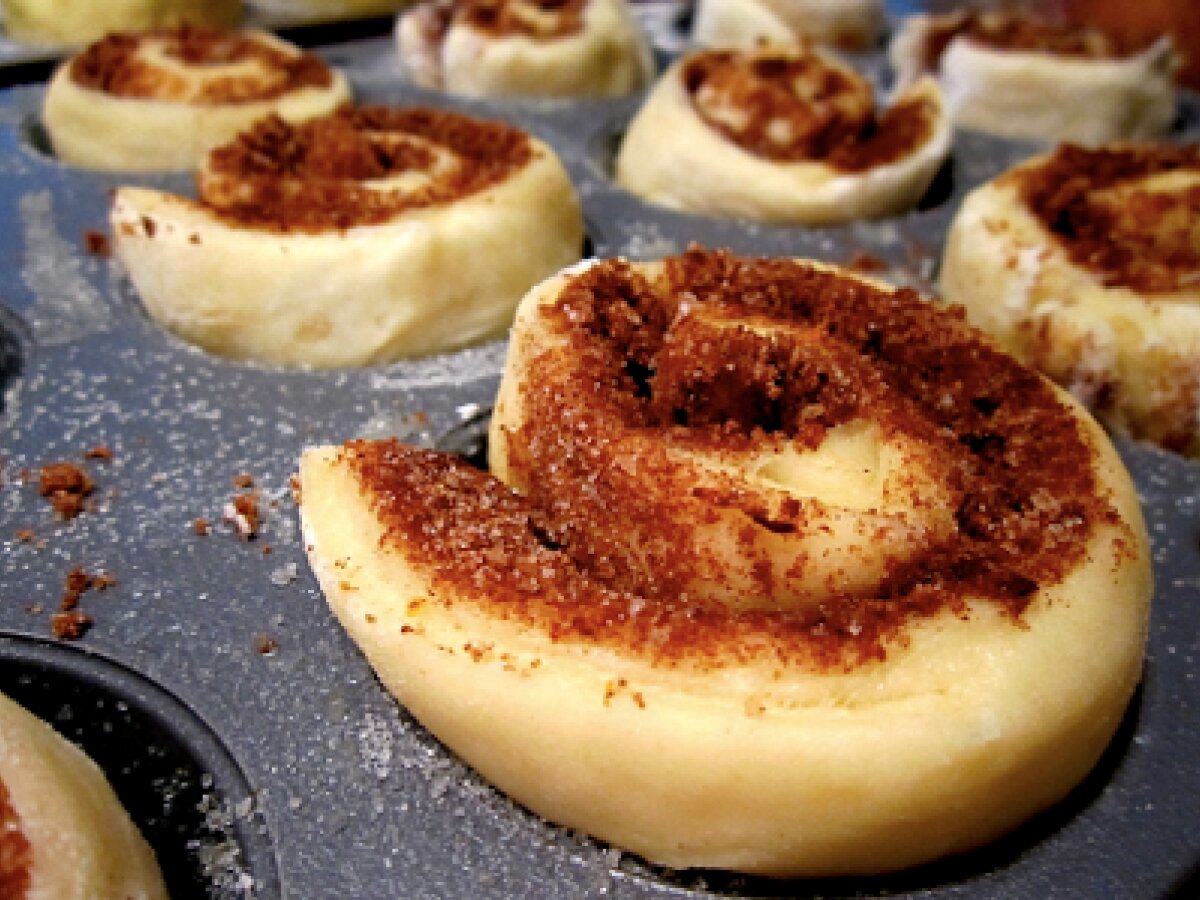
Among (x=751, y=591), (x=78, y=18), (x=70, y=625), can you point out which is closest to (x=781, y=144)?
(x=751, y=591)

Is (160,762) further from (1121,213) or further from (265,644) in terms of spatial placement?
(1121,213)

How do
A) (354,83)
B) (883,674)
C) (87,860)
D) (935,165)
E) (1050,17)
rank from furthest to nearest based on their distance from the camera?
(1050,17) < (354,83) < (935,165) < (883,674) < (87,860)

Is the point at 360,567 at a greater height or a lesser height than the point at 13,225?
greater

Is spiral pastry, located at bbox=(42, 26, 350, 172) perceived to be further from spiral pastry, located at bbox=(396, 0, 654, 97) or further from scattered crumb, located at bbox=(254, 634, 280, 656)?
scattered crumb, located at bbox=(254, 634, 280, 656)

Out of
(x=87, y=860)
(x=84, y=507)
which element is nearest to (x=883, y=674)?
(x=87, y=860)

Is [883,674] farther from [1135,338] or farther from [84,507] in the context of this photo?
[84,507]

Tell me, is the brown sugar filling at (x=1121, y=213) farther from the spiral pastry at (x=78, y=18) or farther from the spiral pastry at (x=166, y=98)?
the spiral pastry at (x=78, y=18)

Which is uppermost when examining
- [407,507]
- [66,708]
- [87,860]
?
[407,507]
